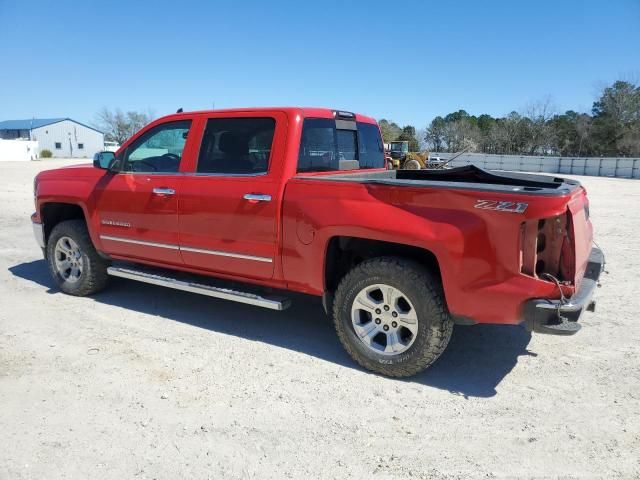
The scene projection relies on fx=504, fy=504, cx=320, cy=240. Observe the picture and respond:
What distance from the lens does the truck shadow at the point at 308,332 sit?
3.87 metres

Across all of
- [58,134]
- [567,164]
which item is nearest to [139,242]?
[567,164]

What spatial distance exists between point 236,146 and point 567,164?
45064 mm

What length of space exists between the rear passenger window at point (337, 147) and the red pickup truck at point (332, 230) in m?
0.02

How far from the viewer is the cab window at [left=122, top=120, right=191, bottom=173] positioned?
189 inches

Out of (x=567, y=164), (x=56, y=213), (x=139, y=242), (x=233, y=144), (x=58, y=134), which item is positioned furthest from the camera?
(x=58, y=134)

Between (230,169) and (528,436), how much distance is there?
3087mm

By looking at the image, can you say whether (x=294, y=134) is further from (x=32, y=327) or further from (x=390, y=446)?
(x=32, y=327)

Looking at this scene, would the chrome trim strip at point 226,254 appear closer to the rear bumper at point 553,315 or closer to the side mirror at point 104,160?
the side mirror at point 104,160

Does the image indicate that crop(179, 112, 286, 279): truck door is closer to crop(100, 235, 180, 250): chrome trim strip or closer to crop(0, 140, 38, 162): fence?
crop(100, 235, 180, 250): chrome trim strip

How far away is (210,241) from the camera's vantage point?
4.47 metres

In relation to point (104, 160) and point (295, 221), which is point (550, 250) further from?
point (104, 160)

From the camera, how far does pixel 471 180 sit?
15.5 ft

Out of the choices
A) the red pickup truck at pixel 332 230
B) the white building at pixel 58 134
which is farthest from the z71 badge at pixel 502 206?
the white building at pixel 58 134

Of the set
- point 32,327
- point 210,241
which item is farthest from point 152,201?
point 32,327
